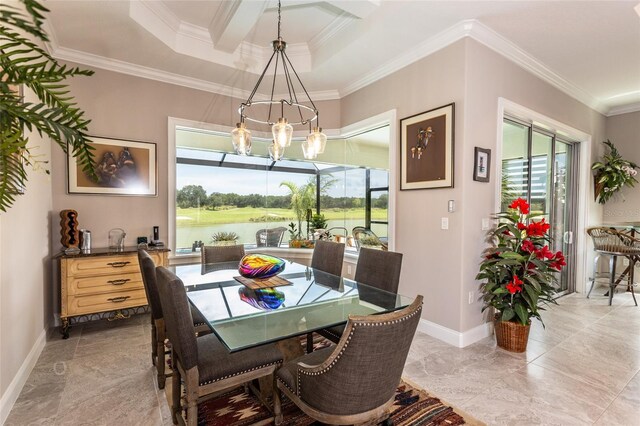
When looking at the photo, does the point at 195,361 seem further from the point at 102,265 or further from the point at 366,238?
the point at 366,238

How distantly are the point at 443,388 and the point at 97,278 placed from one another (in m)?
3.39

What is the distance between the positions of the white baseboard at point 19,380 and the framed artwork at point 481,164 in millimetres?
3989

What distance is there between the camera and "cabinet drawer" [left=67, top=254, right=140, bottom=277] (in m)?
3.14

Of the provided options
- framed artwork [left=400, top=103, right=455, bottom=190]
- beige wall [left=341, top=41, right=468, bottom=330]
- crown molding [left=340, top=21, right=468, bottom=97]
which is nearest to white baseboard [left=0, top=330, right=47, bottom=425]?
beige wall [left=341, top=41, right=468, bottom=330]

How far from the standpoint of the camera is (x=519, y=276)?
2.94 meters

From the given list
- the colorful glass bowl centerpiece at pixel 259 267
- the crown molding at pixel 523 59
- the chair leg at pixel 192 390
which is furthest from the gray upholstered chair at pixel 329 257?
the crown molding at pixel 523 59

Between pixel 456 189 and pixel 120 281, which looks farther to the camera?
pixel 120 281

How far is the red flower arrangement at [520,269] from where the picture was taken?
2854 millimetres

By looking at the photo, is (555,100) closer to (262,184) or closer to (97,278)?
(262,184)

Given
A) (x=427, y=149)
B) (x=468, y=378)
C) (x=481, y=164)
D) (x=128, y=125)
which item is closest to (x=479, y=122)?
(x=481, y=164)

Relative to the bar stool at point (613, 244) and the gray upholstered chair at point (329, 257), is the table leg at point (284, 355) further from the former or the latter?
the bar stool at point (613, 244)

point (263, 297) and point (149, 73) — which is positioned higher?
point (149, 73)

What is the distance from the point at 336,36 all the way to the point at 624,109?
16.6 ft

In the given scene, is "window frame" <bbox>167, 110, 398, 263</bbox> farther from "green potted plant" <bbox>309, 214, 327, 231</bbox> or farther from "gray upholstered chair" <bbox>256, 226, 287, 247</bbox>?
"green potted plant" <bbox>309, 214, 327, 231</bbox>
